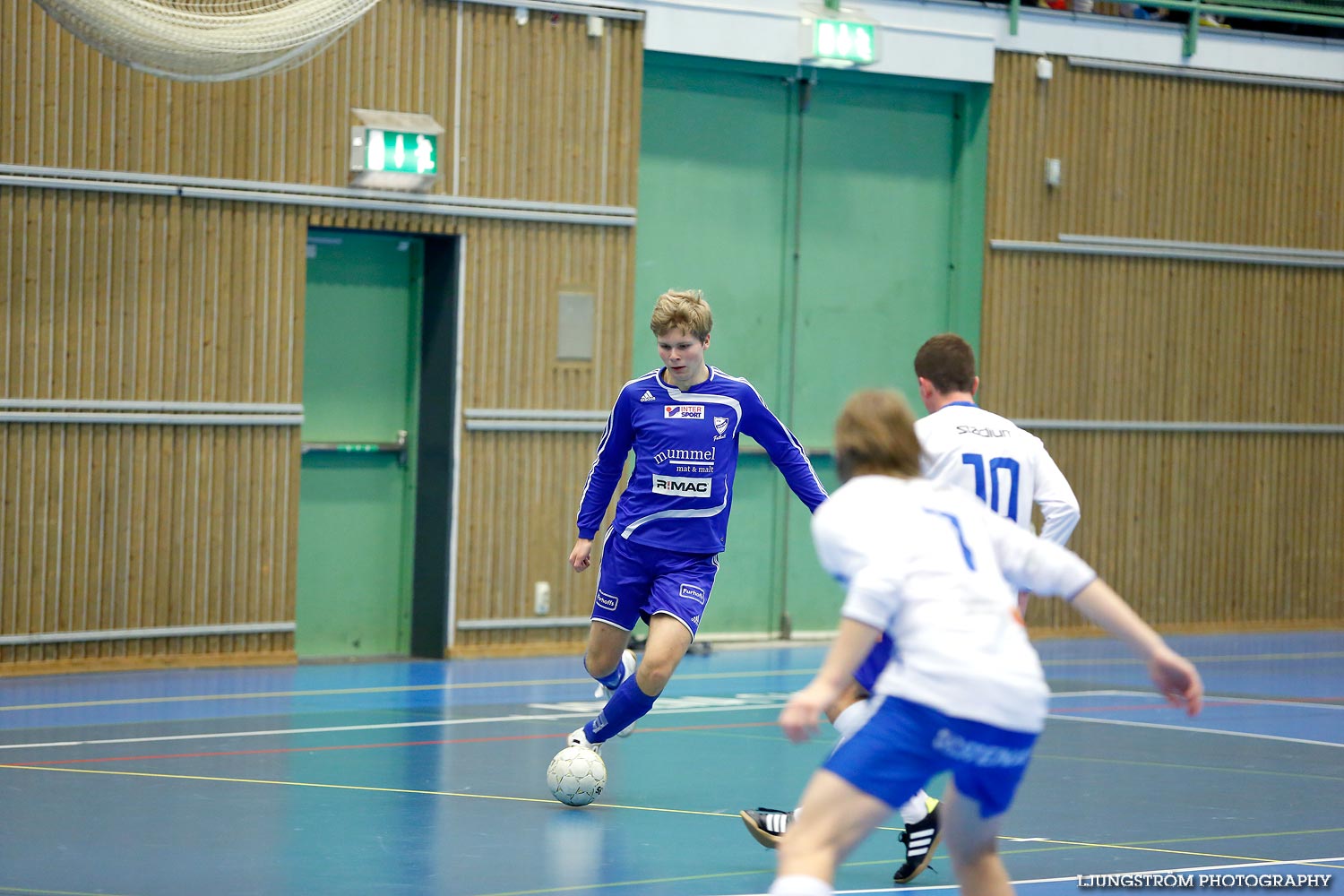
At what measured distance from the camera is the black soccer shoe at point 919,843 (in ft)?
20.7

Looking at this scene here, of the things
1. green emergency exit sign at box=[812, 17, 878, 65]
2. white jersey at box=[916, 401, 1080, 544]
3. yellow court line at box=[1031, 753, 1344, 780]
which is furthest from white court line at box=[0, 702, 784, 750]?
green emergency exit sign at box=[812, 17, 878, 65]

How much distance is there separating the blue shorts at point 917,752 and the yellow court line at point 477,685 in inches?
296

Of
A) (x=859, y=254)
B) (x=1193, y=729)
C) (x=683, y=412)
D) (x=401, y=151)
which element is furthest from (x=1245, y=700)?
(x=401, y=151)

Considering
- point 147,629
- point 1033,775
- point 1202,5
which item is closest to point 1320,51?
point 1202,5

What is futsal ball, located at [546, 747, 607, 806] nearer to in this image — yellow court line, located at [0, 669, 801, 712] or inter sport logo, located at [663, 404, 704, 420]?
inter sport logo, located at [663, 404, 704, 420]

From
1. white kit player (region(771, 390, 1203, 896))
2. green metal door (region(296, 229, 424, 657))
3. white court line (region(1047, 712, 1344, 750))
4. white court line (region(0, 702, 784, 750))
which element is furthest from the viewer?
green metal door (region(296, 229, 424, 657))

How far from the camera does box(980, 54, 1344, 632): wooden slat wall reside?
15555mm

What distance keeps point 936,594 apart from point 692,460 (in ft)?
11.1

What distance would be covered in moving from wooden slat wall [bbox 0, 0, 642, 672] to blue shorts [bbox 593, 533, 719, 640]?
5513 millimetres

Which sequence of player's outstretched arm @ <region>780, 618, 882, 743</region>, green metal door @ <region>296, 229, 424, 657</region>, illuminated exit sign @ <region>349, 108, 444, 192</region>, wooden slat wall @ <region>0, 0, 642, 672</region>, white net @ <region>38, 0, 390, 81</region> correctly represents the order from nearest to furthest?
player's outstretched arm @ <region>780, 618, 882, 743</region> → white net @ <region>38, 0, 390, 81</region> → wooden slat wall @ <region>0, 0, 642, 672</region> → illuminated exit sign @ <region>349, 108, 444, 192</region> → green metal door @ <region>296, 229, 424, 657</region>

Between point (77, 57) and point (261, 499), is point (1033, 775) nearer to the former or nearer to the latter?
point (261, 499)

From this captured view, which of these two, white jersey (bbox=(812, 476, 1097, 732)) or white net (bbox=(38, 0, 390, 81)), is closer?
white jersey (bbox=(812, 476, 1097, 732))

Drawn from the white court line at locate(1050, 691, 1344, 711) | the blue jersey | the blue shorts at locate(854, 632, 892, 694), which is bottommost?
the white court line at locate(1050, 691, 1344, 711)

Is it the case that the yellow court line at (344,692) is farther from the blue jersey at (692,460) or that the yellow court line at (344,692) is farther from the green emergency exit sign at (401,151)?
the blue jersey at (692,460)
